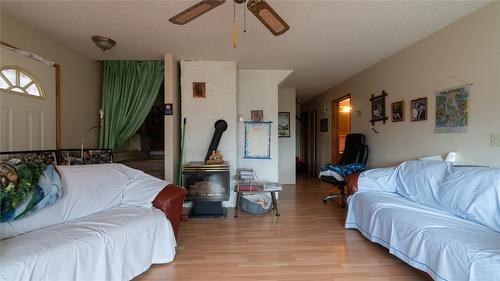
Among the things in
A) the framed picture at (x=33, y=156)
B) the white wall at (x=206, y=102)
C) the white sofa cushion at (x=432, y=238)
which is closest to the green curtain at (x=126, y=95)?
the white wall at (x=206, y=102)

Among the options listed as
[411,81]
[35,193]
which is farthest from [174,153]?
[411,81]

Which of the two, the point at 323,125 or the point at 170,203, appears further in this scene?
the point at 323,125

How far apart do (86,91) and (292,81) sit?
11.8 feet

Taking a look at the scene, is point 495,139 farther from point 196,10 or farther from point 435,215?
point 196,10

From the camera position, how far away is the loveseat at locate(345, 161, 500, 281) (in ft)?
4.84

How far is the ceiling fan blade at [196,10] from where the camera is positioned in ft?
5.19

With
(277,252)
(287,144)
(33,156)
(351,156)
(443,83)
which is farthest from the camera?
(287,144)

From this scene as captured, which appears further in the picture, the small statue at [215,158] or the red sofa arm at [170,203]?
the small statue at [215,158]

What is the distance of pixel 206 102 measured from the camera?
3756mm

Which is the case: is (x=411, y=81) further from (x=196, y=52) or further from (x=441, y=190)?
(x=196, y=52)

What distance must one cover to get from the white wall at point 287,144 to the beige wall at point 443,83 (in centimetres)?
186

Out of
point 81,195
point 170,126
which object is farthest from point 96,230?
point 170,126

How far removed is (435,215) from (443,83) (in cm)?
150

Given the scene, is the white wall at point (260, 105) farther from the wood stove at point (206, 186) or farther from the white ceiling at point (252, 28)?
the wood stove at point (206, 186)
